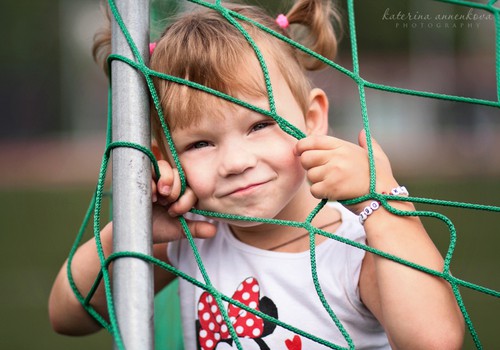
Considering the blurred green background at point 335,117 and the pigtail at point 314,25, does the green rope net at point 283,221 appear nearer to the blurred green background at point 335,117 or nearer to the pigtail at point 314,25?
the pigtail at point 314,25

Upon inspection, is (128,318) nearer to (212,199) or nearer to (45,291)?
(212,199)

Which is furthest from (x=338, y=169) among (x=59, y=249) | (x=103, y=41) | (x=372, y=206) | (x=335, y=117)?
(x=335, y=117)

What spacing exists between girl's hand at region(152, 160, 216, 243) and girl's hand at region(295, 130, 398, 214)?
0.66 ft

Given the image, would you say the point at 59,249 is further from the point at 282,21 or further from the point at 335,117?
the point at 335,117

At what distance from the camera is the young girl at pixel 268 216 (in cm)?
124

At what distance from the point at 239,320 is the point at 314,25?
0.61 m

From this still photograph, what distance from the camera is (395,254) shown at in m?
1.23

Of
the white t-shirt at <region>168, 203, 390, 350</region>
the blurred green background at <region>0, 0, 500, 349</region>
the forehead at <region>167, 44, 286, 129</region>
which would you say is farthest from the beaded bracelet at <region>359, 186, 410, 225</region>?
the blurred green background at <region>0, 0, 500, 349</region>

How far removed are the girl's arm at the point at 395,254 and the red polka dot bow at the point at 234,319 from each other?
0.25 m

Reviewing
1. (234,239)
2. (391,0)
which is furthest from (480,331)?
(391,0)

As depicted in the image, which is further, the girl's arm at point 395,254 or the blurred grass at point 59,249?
the blurred grass at point 59,249

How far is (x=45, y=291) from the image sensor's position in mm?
4914

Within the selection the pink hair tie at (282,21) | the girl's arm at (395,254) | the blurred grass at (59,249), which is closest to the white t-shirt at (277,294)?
the girl's arm at (395,254)

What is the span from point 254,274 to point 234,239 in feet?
0.28
